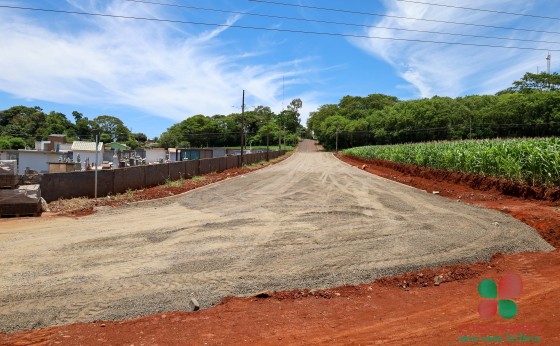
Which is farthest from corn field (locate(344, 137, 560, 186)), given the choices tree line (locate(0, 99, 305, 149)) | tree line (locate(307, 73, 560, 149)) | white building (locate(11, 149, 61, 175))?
tree line (locate(0, 99, 305, 149))

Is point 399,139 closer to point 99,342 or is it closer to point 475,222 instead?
point 475,222

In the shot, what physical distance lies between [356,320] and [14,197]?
36.8ft

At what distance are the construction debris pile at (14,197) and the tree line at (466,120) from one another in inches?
3122

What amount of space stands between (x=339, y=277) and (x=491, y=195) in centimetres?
1319

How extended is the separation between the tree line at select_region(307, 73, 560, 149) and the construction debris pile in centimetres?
7931

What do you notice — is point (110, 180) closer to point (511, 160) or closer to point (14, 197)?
point (14, 197)

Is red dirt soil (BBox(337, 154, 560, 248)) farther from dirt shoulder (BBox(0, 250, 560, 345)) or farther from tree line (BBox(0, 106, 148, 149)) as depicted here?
tree line (BBox(0, 106, 148, 149))

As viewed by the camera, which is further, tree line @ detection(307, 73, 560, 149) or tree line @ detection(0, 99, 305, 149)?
tree line @ detection(0, 99, 305, 149)

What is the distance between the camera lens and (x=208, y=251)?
24.9 ft

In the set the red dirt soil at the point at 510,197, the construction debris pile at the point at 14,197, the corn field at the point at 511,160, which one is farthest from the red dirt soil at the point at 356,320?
the corn field at the point at 511,160

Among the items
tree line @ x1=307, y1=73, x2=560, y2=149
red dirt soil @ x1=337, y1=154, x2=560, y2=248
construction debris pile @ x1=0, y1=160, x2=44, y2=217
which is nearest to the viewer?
red dirt soil @ x1=337, y1=154, x2=560, y2=248

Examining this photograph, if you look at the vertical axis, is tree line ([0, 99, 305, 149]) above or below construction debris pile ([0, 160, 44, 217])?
above

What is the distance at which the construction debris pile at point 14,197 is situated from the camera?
1121 cm

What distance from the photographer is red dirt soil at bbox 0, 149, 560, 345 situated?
4156 millimetres
